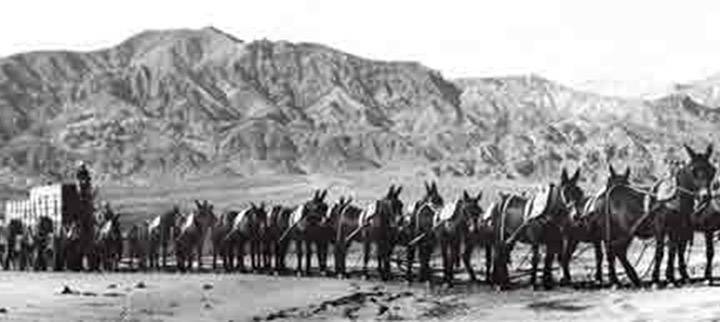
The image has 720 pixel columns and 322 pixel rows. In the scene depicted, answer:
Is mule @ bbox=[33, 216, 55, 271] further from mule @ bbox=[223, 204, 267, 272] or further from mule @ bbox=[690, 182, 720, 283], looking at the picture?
mule @ bbox=[690, 182, 720, 283]

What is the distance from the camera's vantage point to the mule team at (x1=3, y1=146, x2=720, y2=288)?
76.7ft

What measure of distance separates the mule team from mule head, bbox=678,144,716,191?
0.02 metres

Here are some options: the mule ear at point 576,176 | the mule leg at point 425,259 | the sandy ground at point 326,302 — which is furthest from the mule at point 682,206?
the mule leg at point 425,259

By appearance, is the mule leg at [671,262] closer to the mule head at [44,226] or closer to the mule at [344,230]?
the mule at [344,230]

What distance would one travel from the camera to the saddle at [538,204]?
25411 mm

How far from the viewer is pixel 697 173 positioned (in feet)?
75.5

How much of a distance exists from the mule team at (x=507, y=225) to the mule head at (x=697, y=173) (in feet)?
0.07

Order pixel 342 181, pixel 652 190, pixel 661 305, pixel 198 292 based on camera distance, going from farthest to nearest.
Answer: pixel 342 181 → pixel 198 292 → pixel 652 190 → pixel 661 305

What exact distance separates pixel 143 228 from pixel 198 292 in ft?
70.5

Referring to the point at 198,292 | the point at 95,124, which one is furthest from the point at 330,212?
the point at 95,124

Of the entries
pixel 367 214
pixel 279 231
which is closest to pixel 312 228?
pixel 279 231

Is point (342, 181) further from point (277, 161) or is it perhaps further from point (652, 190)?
point (652, 190)

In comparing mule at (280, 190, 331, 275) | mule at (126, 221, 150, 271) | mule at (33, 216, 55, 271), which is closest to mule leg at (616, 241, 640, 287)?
mule at (280, 190, 331, 275)

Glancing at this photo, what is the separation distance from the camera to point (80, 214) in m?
52.8
